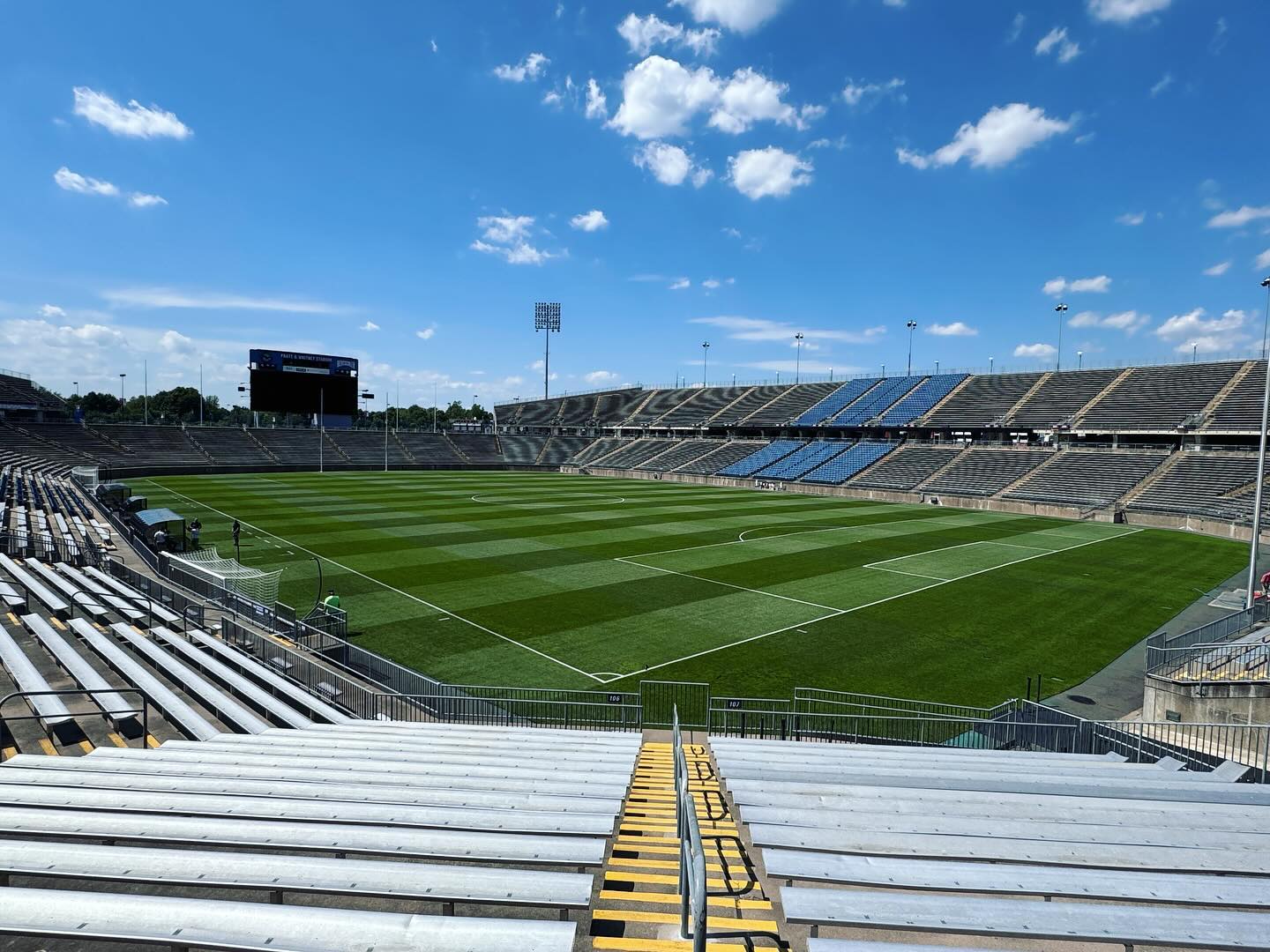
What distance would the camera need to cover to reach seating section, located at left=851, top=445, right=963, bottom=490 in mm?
65750

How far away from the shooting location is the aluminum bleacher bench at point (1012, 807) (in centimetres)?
626

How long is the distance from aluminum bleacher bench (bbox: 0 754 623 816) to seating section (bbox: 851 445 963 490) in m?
63.8

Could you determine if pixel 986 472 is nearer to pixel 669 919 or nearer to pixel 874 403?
pixel 874 403

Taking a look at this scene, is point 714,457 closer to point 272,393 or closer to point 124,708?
point 272,393

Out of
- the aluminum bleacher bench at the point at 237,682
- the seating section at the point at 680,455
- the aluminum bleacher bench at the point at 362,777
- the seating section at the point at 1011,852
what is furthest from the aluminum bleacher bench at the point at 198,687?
the seating section at the point at 680,455

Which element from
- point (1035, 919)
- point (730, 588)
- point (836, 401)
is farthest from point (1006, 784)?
point (836, 401)

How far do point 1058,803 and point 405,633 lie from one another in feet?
60.7

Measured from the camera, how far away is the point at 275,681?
13000 mm

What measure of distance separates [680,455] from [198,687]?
268ft

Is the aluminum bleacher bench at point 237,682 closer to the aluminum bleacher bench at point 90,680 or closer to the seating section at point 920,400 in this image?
the aluminum bleacher bench at point 90,680

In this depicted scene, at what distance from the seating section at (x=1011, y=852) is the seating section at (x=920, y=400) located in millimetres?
75647

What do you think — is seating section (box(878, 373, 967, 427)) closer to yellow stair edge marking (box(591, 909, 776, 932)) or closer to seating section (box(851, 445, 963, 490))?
seating section (box(851, 445, 963, 490))

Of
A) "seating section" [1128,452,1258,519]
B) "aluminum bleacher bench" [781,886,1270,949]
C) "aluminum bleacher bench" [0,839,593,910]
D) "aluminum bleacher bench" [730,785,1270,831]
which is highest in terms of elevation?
"seating section" [1128,452,1258,519]

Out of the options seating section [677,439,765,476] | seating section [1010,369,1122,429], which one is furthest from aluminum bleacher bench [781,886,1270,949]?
seating section [677,439,765,476]
